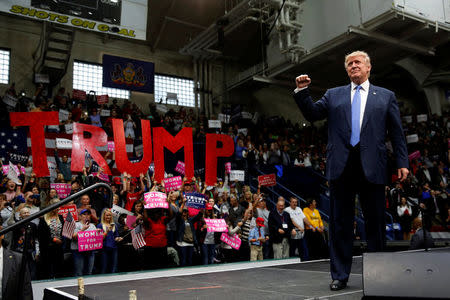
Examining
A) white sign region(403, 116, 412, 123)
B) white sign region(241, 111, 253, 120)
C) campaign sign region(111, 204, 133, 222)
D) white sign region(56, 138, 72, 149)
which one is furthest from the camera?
white sign region(403, 116, 412, 123)

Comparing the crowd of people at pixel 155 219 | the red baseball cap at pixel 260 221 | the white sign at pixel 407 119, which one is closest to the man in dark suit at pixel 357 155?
the crowd of people at pixel 155 219

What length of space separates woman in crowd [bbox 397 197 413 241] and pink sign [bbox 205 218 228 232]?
523 cm

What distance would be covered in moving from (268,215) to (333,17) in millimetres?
6796

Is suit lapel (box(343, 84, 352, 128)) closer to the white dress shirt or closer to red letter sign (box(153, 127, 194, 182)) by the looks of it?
the white dress shirt

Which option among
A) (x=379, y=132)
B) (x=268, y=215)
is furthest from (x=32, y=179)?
(x=379, y=132)

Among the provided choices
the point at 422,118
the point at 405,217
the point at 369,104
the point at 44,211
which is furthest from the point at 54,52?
the point at 422,118

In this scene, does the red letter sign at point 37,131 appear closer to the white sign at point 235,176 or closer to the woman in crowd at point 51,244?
the woman in crowd at point 51,244

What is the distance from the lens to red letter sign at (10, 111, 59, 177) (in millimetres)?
5875

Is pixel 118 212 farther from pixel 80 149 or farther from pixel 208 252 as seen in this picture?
pixel 208 252

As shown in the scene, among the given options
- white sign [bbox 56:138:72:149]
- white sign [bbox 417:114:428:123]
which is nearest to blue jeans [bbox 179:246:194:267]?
white sign [bbox 56:138:72:149]

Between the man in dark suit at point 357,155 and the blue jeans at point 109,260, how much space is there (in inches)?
168

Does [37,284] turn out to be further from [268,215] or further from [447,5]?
[447,5]

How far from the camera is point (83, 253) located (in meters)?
5.45

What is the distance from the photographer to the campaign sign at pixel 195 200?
638 centimetres
